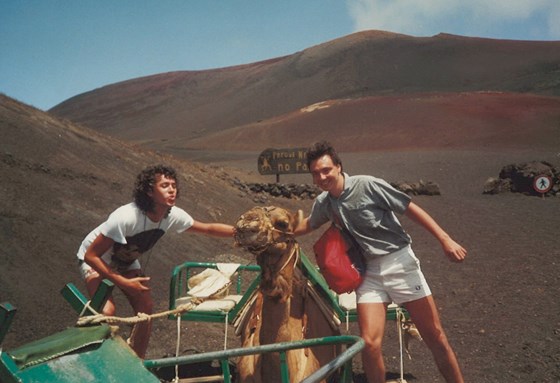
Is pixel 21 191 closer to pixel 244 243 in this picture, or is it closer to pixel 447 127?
pixel 244 243

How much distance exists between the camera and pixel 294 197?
15.2m

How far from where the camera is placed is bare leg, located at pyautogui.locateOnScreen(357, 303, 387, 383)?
10.5ft

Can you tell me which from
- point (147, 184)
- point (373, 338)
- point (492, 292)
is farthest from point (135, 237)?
point (492, 292)

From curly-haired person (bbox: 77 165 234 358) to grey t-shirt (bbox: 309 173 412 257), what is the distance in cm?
98

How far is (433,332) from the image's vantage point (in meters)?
3.38

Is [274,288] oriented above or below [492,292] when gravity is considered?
above

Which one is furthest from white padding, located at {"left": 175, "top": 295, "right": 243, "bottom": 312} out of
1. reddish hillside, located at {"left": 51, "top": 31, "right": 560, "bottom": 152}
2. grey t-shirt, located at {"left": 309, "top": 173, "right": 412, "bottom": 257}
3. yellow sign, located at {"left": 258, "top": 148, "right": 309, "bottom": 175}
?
reddish hillside, located at {"left": 51, "top": 31, "right": 560, "bottom": 152}

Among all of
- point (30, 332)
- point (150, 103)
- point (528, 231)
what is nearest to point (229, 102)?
point (150, 103)

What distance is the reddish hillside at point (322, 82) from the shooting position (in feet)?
172

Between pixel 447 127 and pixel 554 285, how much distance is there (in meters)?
26.5

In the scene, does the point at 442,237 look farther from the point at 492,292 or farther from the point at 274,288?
the point at 492,292

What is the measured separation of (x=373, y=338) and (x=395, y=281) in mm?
376

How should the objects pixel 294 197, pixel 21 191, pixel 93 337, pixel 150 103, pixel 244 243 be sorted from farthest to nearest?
1. pixel 150 103
2. pixel 294 197
3. pixel 21 191
4. pixel 244 243
5. pixel 93 337

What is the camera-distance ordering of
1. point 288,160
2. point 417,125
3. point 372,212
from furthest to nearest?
point 417,125, point 288,160, point 372,212
